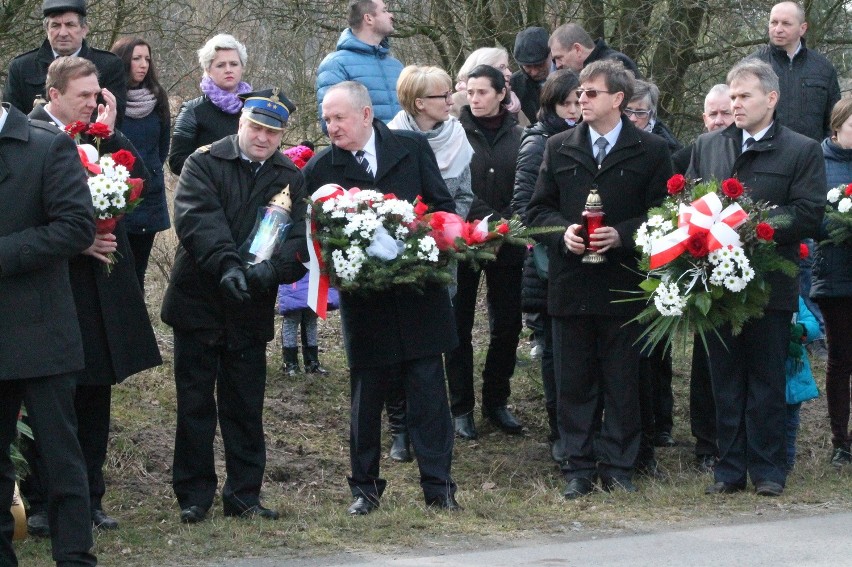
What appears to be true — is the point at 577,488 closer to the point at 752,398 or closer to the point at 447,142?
the point at 752,398

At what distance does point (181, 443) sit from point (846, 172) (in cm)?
457

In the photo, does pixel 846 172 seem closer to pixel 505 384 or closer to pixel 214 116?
pixel 505 384

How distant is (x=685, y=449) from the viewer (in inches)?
364

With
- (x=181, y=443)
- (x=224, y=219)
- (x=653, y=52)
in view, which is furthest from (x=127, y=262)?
(x=653, y=52)

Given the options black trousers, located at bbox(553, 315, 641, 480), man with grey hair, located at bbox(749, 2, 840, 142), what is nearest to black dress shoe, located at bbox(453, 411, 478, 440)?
black trousers, located at bbox(553, 315, 641, 480)

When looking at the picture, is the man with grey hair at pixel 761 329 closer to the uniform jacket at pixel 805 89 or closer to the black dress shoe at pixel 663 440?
the black dress shoe at pixel 663 440

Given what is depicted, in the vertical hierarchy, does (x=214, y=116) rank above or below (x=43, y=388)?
above

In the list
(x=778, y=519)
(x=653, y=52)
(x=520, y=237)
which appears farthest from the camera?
(x=653, y=52)

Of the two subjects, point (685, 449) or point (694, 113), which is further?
point (694, 113)

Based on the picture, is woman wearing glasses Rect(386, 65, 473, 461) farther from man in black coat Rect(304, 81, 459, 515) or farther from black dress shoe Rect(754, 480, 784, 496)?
black dress shoe Rect(754, 480, 784, 496)

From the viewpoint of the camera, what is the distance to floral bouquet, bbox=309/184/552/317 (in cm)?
652

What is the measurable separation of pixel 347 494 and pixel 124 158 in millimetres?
2698

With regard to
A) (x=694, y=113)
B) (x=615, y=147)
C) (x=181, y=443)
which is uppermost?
(x=694, y=113)

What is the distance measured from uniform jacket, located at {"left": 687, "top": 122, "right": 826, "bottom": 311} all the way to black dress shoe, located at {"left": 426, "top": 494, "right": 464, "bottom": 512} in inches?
78.1
